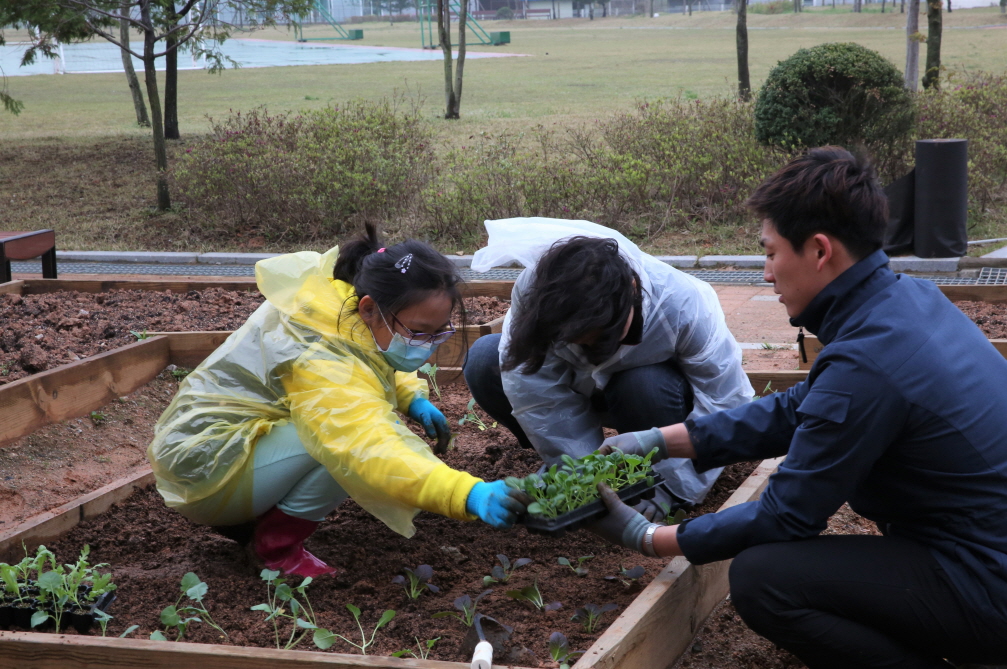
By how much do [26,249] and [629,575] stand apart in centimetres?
572

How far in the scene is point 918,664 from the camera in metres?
2.07

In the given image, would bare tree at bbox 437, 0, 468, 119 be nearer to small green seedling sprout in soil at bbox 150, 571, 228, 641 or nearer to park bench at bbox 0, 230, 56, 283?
park bench at bbox 0, 230, 56, 283

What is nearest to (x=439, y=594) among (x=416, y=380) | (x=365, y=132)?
(x=416, y=380)

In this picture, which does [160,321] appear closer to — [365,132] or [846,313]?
[846,313]

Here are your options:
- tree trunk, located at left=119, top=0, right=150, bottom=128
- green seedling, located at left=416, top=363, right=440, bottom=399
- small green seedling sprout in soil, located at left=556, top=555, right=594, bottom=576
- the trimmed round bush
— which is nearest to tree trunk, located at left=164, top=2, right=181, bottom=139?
tree trunk, located at left=119, top=0, right=150, bottom=128

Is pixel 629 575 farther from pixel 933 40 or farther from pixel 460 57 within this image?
pixel 460 57

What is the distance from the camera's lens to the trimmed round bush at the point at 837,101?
354 inches

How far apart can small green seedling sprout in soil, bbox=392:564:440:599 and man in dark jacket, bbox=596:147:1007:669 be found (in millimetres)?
733

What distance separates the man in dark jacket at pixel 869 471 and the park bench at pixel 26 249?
18.9 ft

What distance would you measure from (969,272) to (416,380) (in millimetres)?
5749

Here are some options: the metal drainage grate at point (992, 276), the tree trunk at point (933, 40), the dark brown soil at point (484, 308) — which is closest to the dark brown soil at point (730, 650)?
the dark brown soil at point (484, 308)

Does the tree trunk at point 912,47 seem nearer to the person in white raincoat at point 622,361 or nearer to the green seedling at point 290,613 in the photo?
the person in white raincoat at point 622,361

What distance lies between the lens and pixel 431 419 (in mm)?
3098

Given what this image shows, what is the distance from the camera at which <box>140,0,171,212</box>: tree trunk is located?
1069 cm
